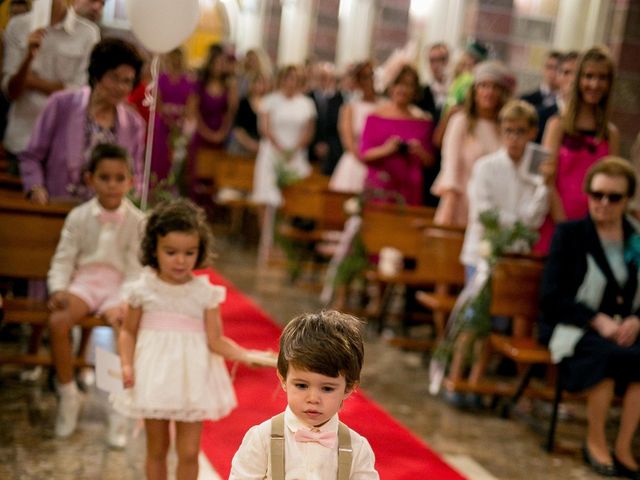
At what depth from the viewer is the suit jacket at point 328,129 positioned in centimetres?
1257

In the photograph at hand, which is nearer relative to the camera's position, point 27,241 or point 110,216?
point 110,216

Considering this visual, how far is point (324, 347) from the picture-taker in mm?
2656

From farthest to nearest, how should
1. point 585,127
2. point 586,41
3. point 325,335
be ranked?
point 586,41, point 585,127, point 325,335

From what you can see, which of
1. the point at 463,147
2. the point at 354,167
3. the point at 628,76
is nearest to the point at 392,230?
the point at 463,147

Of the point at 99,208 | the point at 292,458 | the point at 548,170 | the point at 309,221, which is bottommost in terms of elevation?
the point at 309,221

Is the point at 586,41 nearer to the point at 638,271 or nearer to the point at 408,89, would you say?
the point at 408,89

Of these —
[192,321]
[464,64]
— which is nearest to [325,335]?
[192,321]

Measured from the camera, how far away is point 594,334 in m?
5.64

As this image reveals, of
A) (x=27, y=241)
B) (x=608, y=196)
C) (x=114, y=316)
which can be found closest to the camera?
(x=114, y=316)

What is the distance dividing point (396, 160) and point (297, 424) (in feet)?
19.6

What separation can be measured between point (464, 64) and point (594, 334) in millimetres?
3916

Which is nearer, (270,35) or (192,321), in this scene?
(192,321)

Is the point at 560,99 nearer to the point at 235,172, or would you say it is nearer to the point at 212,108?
the point at 235,172

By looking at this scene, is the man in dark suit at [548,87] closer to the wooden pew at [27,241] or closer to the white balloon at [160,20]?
the white balloon at [160,20]
